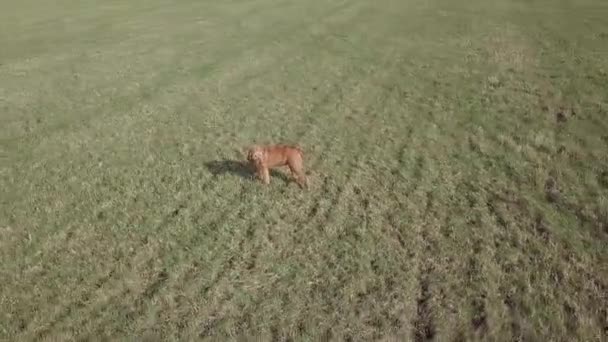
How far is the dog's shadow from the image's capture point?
393 inches

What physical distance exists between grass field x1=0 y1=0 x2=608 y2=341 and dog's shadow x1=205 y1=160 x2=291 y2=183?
0.28 feet

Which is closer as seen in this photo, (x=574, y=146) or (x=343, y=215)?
(x=343, y=215)

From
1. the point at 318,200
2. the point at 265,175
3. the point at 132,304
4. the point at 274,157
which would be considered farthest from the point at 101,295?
the point at 318,200

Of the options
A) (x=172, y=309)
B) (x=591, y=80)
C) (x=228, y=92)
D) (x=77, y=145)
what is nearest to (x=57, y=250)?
(x=172, y=309)

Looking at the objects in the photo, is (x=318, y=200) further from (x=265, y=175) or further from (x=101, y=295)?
(x=101, y=295)

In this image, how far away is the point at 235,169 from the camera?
10430mm

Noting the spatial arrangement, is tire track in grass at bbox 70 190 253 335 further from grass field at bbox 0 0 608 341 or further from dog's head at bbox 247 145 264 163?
dog's head at bbox 247 145 264 163

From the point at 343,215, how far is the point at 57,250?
4.99 meters

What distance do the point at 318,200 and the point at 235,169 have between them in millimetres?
2318

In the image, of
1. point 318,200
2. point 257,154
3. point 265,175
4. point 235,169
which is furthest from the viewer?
point 235,169

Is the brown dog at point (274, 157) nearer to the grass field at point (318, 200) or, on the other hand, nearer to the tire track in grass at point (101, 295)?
the grass field at point (318, 200)

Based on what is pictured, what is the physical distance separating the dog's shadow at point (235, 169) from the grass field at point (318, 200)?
0.09 metres

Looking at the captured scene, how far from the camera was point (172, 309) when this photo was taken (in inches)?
259

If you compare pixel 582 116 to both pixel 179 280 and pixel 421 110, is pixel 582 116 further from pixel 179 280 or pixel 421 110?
pixel 179 280
